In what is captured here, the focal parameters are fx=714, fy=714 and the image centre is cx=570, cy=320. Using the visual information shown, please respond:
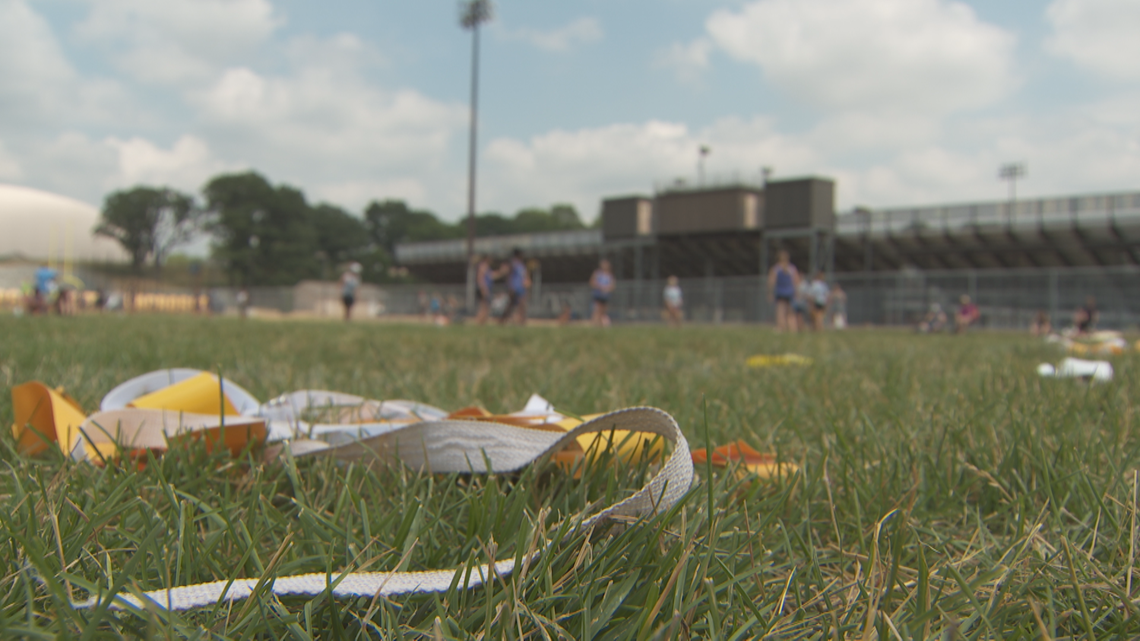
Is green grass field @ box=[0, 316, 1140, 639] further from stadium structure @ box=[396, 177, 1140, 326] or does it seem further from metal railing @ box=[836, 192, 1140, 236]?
metal railing @ box=[836, 192, 1140, 236]

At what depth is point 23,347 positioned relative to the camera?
433cm

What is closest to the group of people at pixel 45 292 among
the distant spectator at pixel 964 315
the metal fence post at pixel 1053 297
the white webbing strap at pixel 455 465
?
the white webbing strap at pixel 455 465

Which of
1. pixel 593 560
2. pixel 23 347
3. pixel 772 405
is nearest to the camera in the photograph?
pixel 593 560

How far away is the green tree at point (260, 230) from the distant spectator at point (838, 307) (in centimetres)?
7310

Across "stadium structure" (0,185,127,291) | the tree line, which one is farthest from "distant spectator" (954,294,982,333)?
"stadium structure" (0,185,127,291)

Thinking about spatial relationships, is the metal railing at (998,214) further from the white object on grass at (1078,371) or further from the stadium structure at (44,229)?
the stadium structure at (44,229)

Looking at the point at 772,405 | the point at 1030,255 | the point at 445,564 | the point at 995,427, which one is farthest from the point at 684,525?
the point at 1030,255

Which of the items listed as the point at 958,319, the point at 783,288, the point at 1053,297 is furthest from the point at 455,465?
the point at 1053,297

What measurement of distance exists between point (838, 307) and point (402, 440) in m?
35.1

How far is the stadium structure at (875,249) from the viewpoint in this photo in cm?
3000

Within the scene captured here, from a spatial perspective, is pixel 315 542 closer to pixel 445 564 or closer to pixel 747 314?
pixel 445 564

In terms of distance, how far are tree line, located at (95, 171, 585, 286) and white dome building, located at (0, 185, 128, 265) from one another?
4156 mm

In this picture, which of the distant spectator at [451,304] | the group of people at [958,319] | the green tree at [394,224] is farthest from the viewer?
the green tree at [394,224]

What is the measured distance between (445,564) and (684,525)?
0.35m
